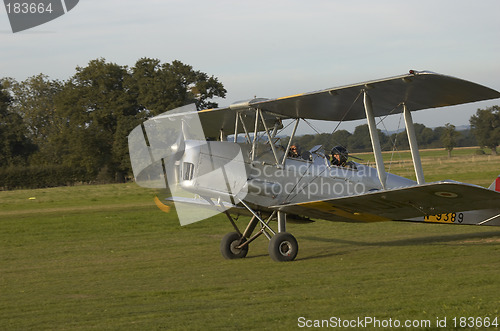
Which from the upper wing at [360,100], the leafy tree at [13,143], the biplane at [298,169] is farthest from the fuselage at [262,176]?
the leafy tree at [13,143]

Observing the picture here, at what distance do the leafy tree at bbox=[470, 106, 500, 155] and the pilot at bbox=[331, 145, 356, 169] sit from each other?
66.9m

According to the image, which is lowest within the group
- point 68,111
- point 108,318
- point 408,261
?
point 408,261

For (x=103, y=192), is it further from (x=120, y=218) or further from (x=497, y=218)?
(x=497, y=218)

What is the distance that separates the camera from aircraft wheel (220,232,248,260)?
12633 millimetres

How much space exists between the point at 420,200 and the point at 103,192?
93.5ft

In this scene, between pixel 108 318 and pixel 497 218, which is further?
pixel 497 218

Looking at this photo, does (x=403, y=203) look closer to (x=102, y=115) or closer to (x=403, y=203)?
(x=403, y=203)

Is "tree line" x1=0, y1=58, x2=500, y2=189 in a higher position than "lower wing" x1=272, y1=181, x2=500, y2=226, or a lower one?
higher

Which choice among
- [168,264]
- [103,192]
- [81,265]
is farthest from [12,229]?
[103,192]

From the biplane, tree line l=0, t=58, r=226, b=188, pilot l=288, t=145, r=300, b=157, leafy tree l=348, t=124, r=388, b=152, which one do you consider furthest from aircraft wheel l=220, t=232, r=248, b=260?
tree line l=0, t=58, r=226, b=188

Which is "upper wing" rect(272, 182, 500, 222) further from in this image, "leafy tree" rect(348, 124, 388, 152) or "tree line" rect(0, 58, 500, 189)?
"tree line" rect(0, 58, 500, 189)

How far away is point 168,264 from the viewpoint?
12.1 meters

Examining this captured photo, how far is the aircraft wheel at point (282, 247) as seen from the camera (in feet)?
37.7

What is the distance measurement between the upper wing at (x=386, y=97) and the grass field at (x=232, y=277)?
9.46ft
